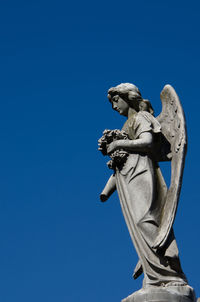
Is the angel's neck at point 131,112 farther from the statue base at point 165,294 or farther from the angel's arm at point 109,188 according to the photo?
the statue base at point 165,294

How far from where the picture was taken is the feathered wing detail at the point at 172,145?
39.3 ft

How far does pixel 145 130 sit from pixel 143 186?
112cm

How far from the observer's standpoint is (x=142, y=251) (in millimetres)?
12023

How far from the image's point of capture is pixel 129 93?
527 inches

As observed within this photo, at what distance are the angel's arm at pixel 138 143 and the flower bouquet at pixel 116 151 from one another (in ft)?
0.39

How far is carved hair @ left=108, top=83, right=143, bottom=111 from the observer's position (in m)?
13.4

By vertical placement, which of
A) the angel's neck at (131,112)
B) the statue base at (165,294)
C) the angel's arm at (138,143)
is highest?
the angel's neck at (131,112)

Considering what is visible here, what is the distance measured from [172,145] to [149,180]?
0.98m

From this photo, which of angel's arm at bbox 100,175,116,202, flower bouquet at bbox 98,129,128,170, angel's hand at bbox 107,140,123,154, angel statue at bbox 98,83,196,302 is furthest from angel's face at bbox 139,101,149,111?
angel's arm at bbox 100,175,116,202

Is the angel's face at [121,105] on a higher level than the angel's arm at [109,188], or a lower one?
higher

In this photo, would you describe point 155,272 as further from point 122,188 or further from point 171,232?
point 122,188

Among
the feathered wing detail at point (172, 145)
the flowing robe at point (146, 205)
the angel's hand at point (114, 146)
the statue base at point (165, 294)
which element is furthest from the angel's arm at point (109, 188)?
the statue base at point (165, 294)

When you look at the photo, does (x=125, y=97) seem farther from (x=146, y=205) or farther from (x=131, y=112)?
(x=146, y=205)

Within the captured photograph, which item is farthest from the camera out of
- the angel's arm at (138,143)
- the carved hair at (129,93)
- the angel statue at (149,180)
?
the carved hair at (129,93)
